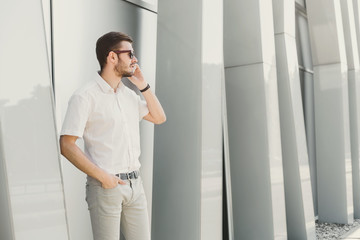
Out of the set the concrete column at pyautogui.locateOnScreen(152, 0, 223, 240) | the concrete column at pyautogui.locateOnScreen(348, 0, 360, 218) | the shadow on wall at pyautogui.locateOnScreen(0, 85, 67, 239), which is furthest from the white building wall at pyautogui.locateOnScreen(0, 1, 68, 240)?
the concrete column at pyautogui.locateOnScreen(348, 0, 360, 218)

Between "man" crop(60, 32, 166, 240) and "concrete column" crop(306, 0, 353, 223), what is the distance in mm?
7266

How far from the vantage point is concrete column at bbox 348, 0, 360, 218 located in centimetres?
1029

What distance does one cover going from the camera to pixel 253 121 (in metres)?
6.48

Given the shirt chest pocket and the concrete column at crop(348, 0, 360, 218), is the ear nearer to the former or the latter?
the shirt chest pocket

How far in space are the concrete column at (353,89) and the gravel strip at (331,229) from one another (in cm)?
92

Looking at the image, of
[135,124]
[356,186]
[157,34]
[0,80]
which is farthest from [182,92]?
[356,186]

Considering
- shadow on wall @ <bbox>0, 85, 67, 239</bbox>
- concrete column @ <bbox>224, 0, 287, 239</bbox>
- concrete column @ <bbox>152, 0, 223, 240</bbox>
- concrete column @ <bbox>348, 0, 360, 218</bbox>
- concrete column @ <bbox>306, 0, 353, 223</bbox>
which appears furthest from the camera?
concrete column @ <bbox>348, 0, 360, 218</bbox>

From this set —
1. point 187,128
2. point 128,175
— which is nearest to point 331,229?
point 187,128

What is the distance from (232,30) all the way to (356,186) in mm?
5656

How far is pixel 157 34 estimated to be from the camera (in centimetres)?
487

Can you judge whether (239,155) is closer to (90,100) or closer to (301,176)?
(301,176)

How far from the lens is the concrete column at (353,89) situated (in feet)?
33.8

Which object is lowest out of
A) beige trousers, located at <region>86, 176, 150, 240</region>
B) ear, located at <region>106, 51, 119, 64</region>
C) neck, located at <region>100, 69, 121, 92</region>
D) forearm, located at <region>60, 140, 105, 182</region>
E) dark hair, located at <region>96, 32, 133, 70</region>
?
beige trousers, located at <region>86, 176, 150, 240</region>

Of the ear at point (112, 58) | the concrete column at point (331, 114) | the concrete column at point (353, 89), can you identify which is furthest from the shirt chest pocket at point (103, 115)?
the concrete column at point (353, 89)
